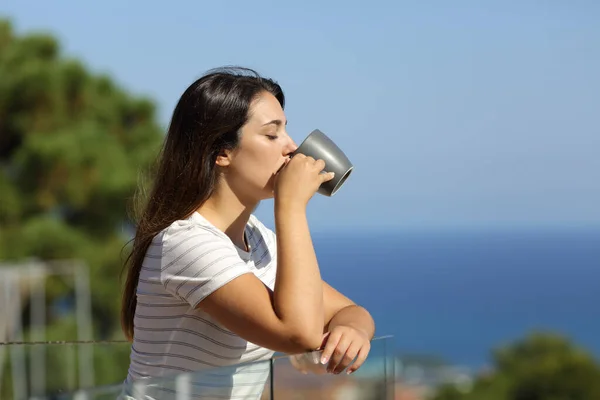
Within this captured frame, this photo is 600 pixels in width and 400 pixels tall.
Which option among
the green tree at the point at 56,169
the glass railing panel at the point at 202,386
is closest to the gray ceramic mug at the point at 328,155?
the glass railing panel at the point at 202,386

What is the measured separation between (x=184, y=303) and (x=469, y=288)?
69990 millimetres

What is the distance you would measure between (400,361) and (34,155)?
10.9 meters

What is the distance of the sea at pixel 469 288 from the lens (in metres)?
57.3

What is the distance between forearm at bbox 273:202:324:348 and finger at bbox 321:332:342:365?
0.06ft

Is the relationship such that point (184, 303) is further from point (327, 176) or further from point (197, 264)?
point (327, 176)

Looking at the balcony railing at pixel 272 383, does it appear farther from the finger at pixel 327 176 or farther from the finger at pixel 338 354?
the finger at pixel 327 176

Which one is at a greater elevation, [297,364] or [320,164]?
[320,164]

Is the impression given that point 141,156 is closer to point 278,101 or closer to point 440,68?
point 278,101

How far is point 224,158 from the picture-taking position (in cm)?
152

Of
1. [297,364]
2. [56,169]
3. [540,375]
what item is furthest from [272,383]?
[540,375]

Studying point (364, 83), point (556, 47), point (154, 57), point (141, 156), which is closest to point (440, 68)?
point (364, 83)

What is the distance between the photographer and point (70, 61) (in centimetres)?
1230

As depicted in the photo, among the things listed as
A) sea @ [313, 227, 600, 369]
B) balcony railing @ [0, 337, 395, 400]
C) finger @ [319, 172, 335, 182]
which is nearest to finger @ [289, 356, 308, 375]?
balcony railing @ [0, 337, 395, 400]

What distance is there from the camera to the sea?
5731cm
